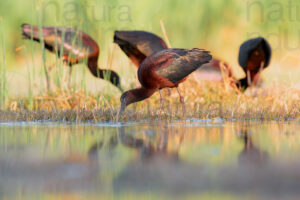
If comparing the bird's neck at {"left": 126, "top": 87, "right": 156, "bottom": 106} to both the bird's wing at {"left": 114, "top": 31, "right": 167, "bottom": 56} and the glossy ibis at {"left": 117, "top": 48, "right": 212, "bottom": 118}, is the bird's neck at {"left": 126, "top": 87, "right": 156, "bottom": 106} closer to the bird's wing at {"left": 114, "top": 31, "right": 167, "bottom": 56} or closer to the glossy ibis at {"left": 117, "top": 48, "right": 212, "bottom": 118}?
the glossy ibis at {"left": 117, "top": 48, "right": 212, "bottom": 118}

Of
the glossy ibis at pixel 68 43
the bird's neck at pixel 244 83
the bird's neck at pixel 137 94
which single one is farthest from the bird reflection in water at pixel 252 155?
the bird's neck at pixel 244 83

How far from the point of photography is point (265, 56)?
856cm

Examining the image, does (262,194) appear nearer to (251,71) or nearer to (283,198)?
(283,198)

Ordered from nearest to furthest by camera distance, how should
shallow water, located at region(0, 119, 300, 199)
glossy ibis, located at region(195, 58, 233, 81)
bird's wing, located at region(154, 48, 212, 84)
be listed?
1. shallow water, located at region(0, 119, 300, 199)
2. bird's wing, located at region(154, 48, 212, 84)
3. glossy ibis, located at region(195, 58, 233, 81)

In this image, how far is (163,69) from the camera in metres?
6.27

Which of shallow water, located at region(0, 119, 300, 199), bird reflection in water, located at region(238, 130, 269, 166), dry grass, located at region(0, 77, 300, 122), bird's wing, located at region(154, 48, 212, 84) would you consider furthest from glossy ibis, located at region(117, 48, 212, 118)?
bird reflection in water, located at region(238, 130, 269, 166)

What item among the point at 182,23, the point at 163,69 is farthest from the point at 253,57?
the point at 163,69

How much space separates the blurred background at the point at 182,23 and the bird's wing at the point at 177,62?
2.90m

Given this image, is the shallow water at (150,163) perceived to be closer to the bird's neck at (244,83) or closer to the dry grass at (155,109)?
the dry grass at (155,109)

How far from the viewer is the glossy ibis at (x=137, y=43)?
7.61 meters

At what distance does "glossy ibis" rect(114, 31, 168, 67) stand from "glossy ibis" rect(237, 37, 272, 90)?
53.0 inches

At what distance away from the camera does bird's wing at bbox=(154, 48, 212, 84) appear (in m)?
6.29

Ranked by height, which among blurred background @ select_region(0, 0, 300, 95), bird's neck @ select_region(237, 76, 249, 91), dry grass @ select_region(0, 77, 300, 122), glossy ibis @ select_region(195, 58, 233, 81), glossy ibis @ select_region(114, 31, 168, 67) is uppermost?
blurred background @ select_region(0, 0, 300, 95)

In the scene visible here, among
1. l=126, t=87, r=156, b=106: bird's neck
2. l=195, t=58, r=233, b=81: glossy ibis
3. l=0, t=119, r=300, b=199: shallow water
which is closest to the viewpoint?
l=0, t=119, r=300, b=199: shallow water
